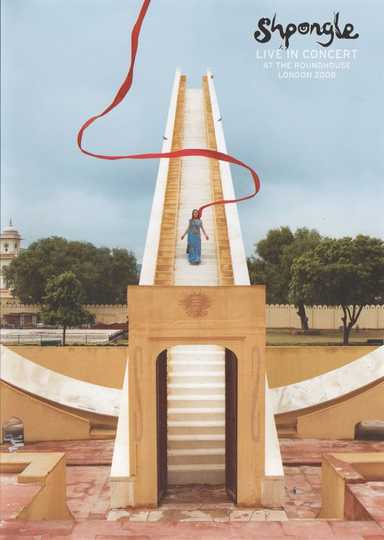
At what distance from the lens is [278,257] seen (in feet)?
98.2

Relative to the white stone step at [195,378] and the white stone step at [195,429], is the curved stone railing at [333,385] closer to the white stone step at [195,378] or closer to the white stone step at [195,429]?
the white stone step at [195,378]

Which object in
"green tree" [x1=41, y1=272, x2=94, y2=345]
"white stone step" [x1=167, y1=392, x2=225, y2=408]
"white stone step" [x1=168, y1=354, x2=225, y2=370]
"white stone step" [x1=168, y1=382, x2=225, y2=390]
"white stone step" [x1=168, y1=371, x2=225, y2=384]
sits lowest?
"white stone step" [x1=167, y1=392, x2=225, y2=408]

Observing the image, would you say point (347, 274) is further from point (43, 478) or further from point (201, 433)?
point (43, 478)

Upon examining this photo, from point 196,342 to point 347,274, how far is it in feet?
45.9

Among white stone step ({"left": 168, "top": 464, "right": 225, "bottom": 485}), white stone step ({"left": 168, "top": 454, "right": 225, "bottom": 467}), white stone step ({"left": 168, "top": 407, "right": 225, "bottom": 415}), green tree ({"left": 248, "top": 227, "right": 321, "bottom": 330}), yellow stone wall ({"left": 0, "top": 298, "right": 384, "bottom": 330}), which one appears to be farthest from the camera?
green tree ({"left": 248, "top": 227, "right": 321, "bottom": 330})

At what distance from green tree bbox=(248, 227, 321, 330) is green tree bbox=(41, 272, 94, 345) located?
10077 mm

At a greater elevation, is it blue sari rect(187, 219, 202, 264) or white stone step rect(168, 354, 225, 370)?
blue sari rect(187, 219, 202, 264)

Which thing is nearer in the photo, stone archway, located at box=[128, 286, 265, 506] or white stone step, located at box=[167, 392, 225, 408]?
stone archway, located at box=[128, 286, 265, 506]

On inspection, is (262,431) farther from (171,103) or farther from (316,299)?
(316,299)

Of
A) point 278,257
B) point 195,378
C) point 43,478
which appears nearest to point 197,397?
point 195,378

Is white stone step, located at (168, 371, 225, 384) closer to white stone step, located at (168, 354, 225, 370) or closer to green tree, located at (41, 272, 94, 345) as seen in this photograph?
white stone step, located at (168, 354, 225, 370)

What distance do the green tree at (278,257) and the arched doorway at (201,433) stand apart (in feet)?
58.4

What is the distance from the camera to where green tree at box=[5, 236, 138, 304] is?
27.7m

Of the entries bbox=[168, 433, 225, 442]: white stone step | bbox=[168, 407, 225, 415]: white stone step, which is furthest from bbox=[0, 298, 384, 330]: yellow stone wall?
bbox=[168, 433, 225, 442]: white stone step
